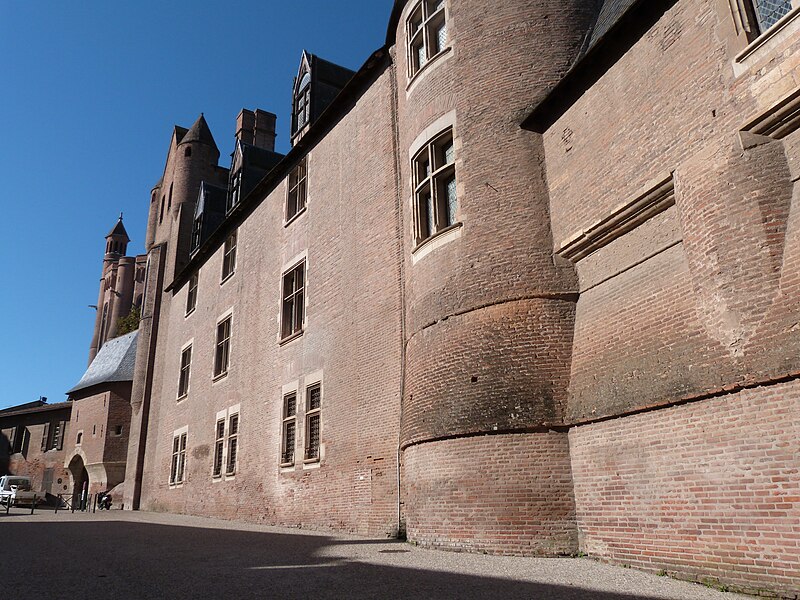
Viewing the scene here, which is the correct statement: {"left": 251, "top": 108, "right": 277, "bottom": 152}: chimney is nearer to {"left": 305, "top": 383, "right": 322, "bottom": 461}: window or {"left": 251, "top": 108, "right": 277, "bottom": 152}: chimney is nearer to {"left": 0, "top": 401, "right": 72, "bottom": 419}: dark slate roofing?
{"left": 305, "top": 383, "right": 322, "bottom": 461}: window

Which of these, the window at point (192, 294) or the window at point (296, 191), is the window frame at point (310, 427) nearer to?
the window at point (296, 191)

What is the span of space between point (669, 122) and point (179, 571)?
8.21 m

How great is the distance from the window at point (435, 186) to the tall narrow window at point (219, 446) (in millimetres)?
12048

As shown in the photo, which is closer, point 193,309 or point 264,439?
point 264,439

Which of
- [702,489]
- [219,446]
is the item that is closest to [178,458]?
[219,446]

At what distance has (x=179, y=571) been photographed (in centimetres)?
753

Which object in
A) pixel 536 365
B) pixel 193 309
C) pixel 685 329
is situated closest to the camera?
pixel 685 329

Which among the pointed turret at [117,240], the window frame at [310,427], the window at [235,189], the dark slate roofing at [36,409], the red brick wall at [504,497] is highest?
the pointed turret at [117,240]

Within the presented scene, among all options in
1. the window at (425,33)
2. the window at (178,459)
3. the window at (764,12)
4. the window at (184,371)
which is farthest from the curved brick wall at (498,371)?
the window at (184,371)

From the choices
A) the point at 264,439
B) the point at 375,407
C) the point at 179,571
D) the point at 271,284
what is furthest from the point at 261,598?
the point at 271,284

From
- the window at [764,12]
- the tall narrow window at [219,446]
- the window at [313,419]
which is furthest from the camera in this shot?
the tall narrow window at [219,446]

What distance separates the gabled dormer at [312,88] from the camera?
2109 cm

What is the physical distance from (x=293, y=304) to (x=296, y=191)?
11.8 ft

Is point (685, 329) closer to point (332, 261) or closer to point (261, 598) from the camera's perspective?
point (261, 598)
